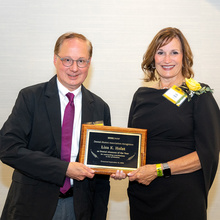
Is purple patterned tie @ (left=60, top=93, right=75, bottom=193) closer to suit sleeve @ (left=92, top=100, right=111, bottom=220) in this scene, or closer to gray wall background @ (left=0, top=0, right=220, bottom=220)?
suit sleeve @ (left=92, top=100, right=111, bottom=220)

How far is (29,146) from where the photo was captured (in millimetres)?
2258

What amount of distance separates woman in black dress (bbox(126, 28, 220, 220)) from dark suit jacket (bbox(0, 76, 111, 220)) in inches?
16.7

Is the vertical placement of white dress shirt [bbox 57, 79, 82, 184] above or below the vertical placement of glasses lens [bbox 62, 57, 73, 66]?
below

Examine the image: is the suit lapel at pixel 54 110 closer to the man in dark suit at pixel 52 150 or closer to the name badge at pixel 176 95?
the man in dark suit at pixel 52 150

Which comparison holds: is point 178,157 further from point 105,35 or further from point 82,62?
point 105,35

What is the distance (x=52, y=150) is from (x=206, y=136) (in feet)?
3.74

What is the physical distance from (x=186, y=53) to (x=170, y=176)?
1.02m

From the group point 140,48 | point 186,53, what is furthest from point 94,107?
point 140,48

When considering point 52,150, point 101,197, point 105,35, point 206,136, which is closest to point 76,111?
point 52,150

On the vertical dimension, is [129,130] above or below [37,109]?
below

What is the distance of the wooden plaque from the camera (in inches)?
88.2

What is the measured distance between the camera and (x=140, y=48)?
3.84 metres

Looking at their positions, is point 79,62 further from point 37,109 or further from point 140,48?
point 140,48

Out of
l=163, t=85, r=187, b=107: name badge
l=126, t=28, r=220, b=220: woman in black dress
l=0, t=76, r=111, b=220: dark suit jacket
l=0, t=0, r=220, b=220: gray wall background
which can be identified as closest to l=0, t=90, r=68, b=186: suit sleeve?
l=0, t=76, r=111, b=220: dark suit jacket
